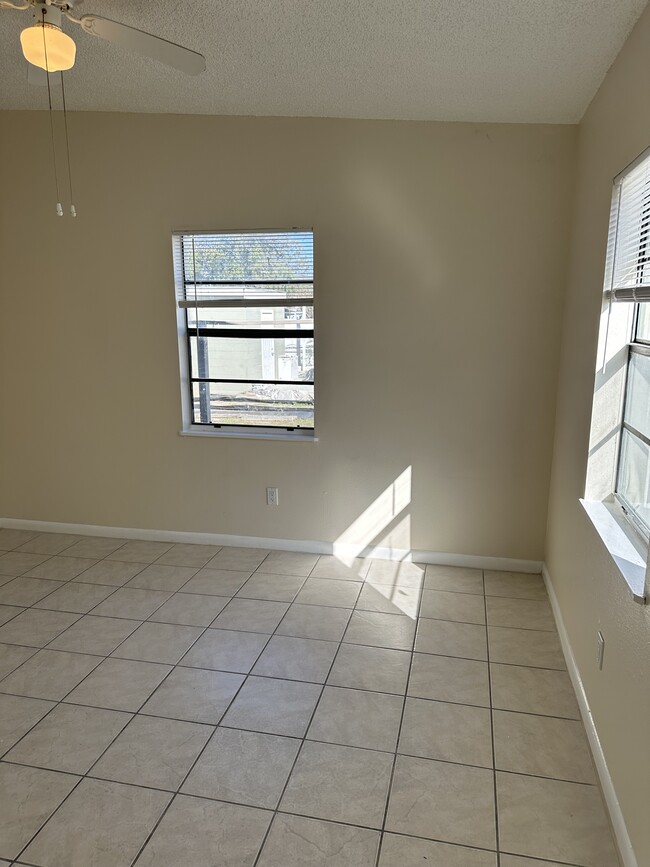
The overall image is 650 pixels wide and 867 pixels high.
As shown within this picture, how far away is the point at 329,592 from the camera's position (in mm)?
3225

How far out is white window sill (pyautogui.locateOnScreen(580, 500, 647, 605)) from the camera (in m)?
1.67

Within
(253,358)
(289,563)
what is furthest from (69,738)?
(253,358)

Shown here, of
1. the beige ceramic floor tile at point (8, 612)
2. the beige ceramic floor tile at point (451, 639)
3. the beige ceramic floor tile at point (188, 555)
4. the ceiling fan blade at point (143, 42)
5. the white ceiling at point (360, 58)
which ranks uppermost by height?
the white ceiling at point (360, 58)

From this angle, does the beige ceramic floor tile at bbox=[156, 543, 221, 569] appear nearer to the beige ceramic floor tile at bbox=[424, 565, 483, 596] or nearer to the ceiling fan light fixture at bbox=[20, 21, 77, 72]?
the beige ceramic floor tile at bbox=[424, 565, 483, 596]

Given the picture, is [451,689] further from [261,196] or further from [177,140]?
[177,140]

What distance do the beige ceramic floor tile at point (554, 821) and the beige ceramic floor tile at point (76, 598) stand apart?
7.15 ft

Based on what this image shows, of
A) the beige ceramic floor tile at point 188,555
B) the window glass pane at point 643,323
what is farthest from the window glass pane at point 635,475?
the beige ceramic floor tile at point 188,555

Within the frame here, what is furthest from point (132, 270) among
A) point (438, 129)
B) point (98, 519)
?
point (438, 129)

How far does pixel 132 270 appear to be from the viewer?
363 centimetres

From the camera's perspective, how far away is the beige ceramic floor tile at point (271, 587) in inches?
125

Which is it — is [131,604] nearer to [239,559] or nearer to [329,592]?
[239,559]

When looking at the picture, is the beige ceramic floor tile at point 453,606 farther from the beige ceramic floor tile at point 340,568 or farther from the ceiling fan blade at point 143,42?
the ceiling fan blade at point 143,42

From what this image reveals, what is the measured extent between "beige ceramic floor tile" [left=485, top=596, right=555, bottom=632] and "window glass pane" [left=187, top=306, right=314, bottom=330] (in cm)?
187

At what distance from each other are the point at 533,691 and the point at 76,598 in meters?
2.33
